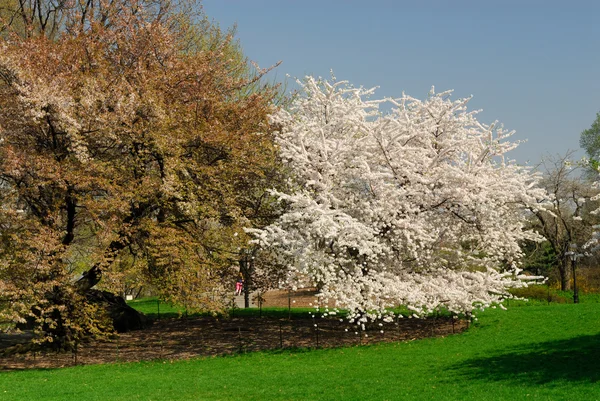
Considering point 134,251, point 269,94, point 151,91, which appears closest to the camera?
point 151,91

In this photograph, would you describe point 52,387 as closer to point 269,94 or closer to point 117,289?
point 117,289

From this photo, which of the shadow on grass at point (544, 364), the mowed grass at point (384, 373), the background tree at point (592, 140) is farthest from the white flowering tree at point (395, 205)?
the background tree at point (592, 140)

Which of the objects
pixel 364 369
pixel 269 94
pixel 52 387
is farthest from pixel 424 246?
pixel 52 387

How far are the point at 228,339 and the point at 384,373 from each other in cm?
1002

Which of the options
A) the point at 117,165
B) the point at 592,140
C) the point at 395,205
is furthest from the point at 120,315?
the point at 592,140

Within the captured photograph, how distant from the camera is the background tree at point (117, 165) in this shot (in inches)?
808

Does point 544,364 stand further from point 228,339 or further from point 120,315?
point 120,315

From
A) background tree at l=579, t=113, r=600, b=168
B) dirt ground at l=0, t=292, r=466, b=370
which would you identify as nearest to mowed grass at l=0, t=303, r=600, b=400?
dirt ground at l=0, t=292, r=466, b=370

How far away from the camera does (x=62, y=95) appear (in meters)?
20.4

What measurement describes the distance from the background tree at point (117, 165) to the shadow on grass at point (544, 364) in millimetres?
9654

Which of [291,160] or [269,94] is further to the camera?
[269,94]

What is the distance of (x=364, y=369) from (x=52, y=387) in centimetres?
876

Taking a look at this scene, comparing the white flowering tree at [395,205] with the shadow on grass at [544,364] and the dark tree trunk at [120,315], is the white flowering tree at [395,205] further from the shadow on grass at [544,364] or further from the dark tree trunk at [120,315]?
the dark tree trunk at [120,315]

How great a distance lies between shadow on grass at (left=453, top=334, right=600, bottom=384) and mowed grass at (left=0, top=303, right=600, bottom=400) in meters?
0.02
